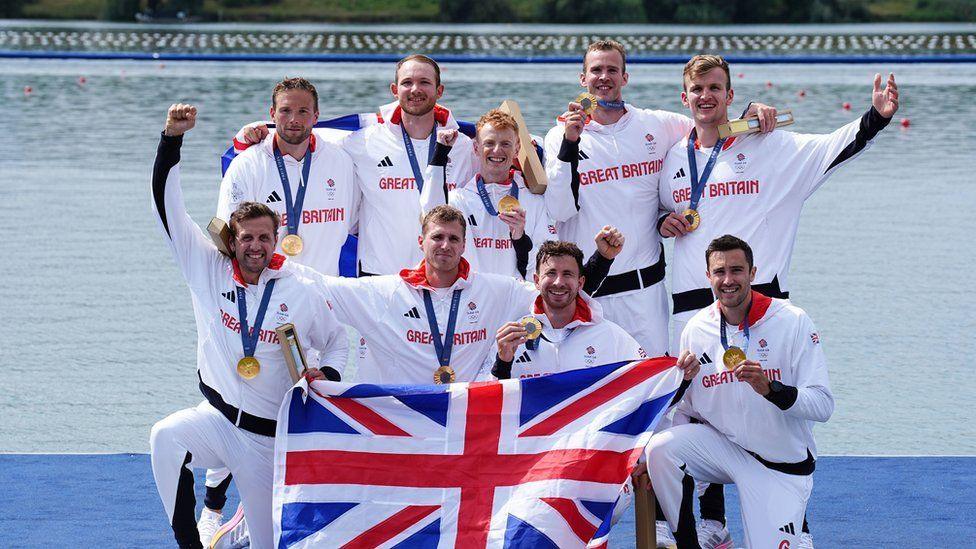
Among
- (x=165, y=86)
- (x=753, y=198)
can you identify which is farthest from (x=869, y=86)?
(x=753, y=198)

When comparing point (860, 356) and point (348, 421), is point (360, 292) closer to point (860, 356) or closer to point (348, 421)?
point (348, 421)

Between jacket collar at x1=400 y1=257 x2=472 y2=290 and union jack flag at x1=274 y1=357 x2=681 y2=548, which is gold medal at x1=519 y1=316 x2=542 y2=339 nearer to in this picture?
union jack flag at x1=274 y1=357 x2=681 y2=548

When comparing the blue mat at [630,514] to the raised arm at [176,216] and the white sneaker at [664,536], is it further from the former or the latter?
the raised arm at [176,216]

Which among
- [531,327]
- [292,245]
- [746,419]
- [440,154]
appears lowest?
[746,419]

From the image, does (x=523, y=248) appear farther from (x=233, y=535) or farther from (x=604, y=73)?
(x=233, y=535)

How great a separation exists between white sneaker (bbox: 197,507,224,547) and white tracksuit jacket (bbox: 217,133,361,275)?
4.21 feet

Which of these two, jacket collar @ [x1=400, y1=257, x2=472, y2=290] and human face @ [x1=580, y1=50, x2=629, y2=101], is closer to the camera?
jacket collar @ [x1=400, y1=257, x2=472, y2=290]

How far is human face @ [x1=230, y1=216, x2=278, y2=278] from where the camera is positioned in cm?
550

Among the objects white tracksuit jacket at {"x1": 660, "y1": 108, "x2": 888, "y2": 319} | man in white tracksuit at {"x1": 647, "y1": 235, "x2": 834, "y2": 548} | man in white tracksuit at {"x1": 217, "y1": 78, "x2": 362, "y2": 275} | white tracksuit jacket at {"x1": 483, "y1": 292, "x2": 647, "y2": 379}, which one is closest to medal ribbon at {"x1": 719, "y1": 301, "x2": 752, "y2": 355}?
man in white tracksuit at {"x1": 647, "y1": 235, "x2": 834, "y2": 548}

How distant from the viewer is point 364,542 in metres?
5.16

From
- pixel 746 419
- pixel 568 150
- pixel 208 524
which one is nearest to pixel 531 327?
pixel 746 419

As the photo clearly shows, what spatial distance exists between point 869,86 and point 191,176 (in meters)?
13.4

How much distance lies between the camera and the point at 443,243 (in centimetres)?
561

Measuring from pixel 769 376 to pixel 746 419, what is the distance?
0.20m
